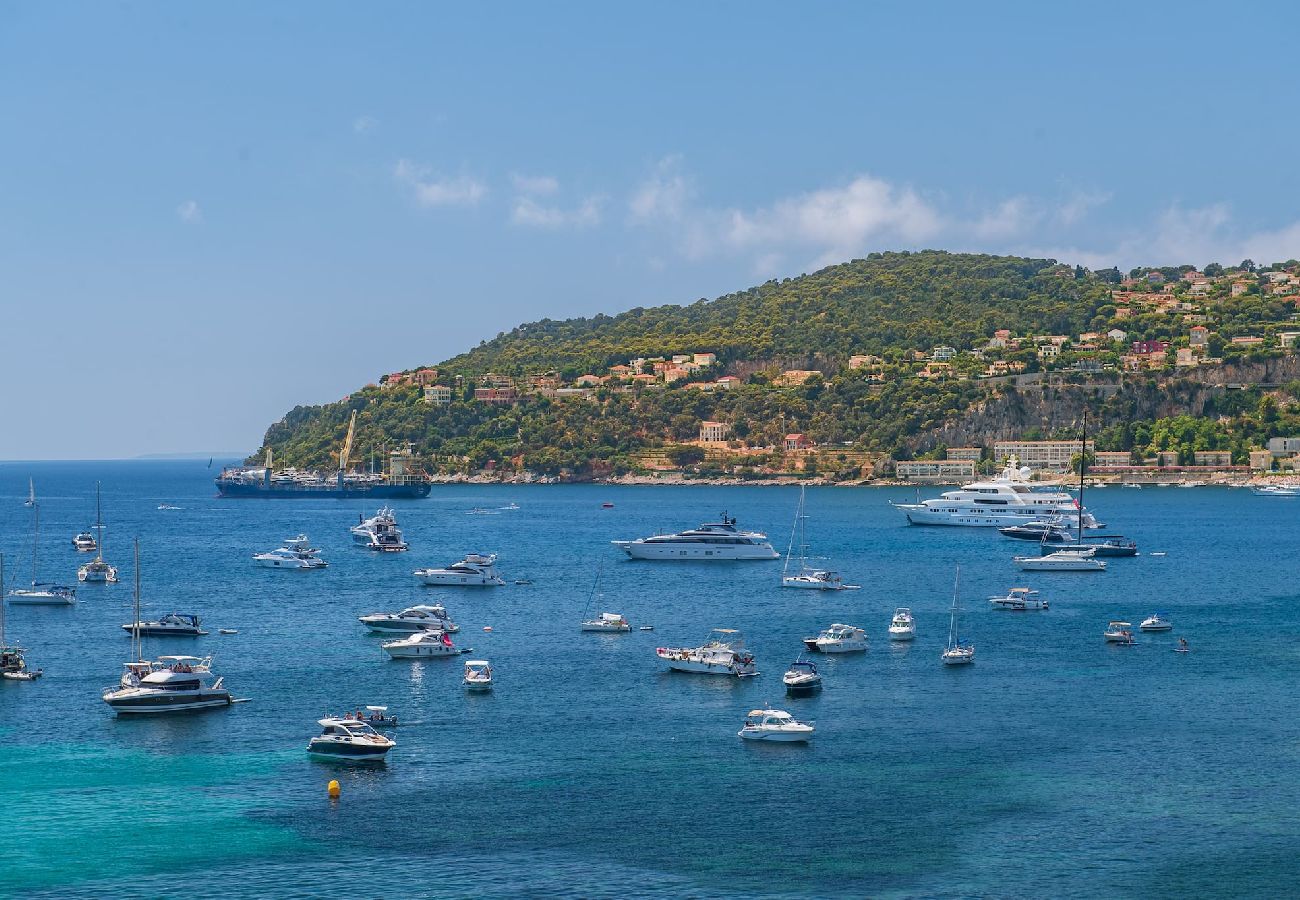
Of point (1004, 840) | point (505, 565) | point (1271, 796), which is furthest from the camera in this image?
point (505, 565)

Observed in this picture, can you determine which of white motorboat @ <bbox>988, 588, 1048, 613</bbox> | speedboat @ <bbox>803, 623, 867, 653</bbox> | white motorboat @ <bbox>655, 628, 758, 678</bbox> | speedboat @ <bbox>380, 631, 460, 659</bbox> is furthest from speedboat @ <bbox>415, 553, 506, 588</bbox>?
white motorboat @ <bbox>655, 628, 758, 678</bbox>

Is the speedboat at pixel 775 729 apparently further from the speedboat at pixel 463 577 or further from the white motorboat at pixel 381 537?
the white motorboat at pixel 381 537

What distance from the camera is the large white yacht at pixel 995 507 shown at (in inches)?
6171

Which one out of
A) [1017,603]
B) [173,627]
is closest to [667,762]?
[173,627]

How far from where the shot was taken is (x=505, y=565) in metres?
118

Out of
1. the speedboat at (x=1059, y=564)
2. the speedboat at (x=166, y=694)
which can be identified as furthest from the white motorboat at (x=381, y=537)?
the speedboat at (x=166, y=694)

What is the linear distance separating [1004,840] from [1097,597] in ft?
189

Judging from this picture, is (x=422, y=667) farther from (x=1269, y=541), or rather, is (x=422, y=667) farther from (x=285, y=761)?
(x=1269, y=541)

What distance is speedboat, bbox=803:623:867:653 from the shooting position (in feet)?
229

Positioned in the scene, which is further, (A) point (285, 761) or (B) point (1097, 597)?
(B) point (1097, 597)

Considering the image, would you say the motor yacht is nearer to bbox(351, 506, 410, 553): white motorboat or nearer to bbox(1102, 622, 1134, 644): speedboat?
bbox(1102, 622, 1134, 644): speedboat

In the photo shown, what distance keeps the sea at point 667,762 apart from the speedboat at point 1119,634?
74 centimetres


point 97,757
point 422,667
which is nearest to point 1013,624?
point 422,667

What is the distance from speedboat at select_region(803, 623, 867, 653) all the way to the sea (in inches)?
41.5
